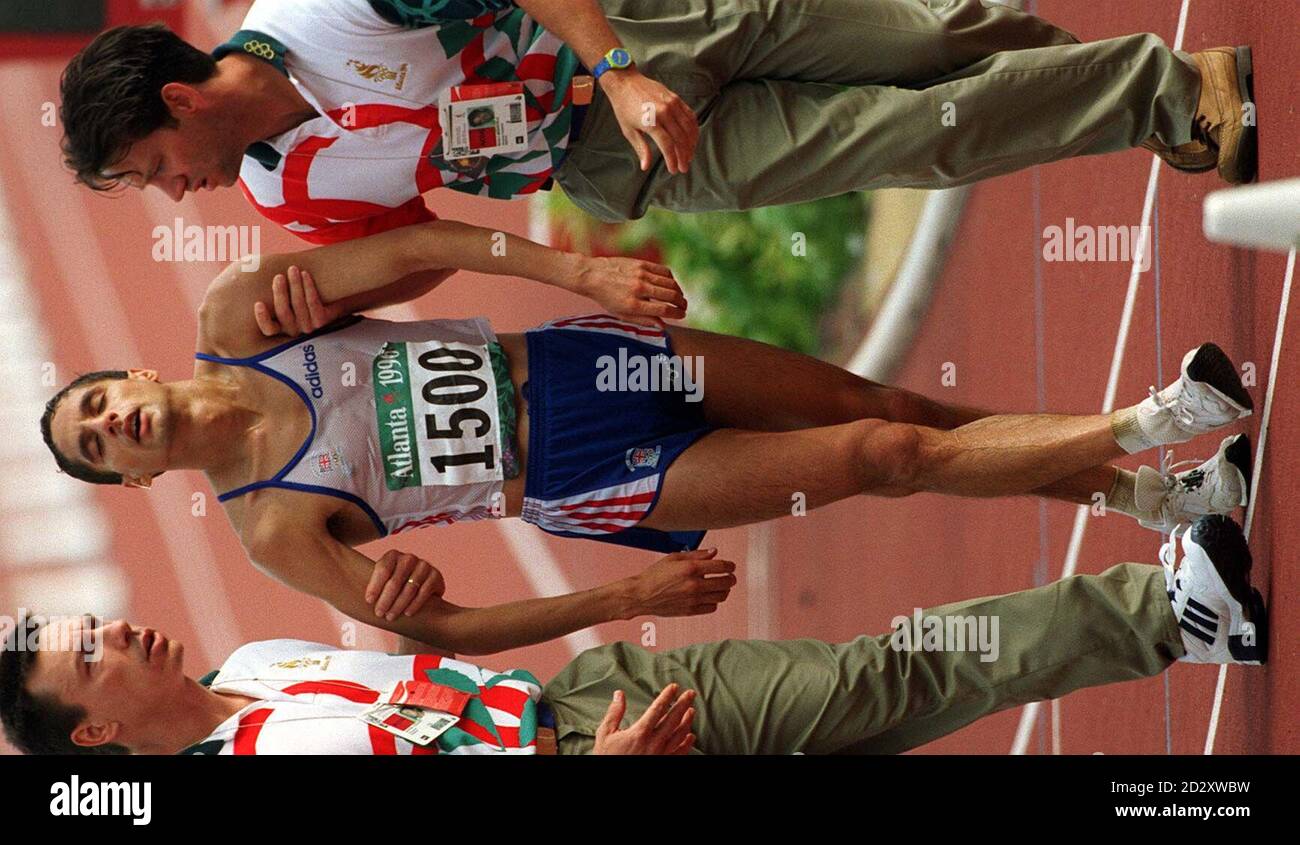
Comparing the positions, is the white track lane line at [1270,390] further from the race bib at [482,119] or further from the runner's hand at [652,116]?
Answer: the race bib at [482,119]

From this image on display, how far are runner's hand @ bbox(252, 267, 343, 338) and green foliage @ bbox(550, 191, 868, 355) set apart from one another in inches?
112

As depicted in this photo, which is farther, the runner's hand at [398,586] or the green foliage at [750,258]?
the green foliage at [750,258]

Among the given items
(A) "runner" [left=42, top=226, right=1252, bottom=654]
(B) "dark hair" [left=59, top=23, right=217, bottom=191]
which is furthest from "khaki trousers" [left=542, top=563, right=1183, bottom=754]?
(B) "dark hair" [left=59, top=23, right=217, bottom=191]

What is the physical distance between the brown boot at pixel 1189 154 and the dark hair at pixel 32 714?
2.15 metres

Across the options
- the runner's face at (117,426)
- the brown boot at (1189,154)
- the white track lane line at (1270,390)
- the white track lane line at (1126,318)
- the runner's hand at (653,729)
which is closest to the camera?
the runner's hand at (653,729)

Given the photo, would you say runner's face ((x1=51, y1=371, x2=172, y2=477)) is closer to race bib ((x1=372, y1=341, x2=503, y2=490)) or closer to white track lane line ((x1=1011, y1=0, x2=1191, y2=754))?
race bib ((x1=372, y1=341, x2=503, y2=490))

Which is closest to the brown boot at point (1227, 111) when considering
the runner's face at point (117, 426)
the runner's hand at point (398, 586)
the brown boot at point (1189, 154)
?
the brown boot at point (1189, 154)

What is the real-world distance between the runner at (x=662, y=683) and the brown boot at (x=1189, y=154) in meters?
0.72

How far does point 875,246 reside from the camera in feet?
18.5

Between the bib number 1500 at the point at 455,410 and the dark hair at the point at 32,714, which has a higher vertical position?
the bib number 1500 at the point at 455,410

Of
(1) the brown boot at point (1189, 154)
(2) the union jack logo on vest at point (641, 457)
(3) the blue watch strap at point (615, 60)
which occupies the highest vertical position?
(3) the blue watch strap at point (615, 60)

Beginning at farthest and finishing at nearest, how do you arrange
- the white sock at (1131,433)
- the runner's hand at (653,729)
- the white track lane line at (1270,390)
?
the white track lane line at (1270,390) → the white sock at (1131,433) → the runner's hand at (653,729)

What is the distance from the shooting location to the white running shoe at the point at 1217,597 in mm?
2240
